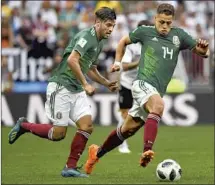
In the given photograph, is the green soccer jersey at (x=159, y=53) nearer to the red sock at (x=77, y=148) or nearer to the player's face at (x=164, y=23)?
the player's face at (x=164, y=23)

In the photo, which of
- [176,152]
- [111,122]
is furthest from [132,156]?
[111,122]

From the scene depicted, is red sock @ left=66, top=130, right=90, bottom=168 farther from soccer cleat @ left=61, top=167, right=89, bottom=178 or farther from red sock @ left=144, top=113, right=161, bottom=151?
red sock @ left=144, top=113, right=161, bottom=151

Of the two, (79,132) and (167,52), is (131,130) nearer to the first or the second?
(79,132)

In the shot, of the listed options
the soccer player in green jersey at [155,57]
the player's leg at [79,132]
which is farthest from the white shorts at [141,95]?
the player's leg at [79,132]

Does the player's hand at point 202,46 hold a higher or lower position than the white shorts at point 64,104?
higher

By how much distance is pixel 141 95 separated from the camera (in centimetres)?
1078

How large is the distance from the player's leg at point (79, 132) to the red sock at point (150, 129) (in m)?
1.10

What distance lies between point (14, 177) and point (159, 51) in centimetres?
258

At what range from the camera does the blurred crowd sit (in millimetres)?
22609

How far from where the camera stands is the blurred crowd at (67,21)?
22.6 meters

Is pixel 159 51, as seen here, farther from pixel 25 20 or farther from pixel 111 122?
pixel 25 20

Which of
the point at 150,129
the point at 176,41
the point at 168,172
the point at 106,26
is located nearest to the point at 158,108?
the point at 150,129

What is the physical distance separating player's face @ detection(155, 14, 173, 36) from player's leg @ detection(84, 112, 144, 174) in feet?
4.02

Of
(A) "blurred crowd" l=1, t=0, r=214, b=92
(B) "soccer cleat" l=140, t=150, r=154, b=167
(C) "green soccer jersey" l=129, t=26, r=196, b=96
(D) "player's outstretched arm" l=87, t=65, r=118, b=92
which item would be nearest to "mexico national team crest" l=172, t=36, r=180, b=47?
(C) "green soccer jersey" l=129, t=26, r=196, b=96
